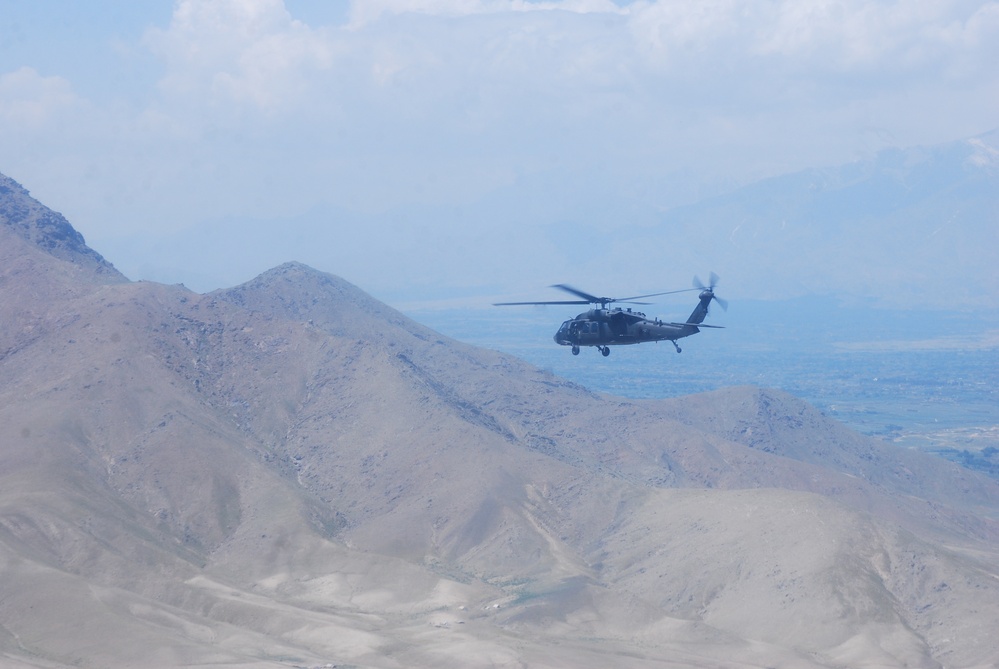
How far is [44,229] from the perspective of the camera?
138 m

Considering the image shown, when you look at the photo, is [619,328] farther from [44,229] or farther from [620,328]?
[44,229]

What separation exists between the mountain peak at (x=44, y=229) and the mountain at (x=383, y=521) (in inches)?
33.6

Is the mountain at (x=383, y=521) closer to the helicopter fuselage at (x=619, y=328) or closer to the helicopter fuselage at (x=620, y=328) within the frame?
the helicopter fuselage at (x=619, y=328)

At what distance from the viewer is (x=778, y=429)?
512ft

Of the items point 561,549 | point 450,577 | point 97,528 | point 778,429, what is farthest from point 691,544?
point 778,429

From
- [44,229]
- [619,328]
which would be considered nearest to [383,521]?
[619,328]

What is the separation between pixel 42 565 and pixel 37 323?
44.0 meters

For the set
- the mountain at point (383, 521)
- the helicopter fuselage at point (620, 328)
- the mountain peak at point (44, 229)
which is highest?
the mountain peak at point (44, 229)

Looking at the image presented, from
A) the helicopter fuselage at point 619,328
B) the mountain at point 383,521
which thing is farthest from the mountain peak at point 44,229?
the helicopter fuselage at point 619,328

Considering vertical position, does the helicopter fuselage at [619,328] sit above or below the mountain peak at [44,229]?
below

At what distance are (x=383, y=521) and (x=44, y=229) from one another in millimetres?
61712

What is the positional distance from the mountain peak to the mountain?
85 cm

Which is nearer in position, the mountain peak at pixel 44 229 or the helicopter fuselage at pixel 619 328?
the helicopter fuselage at pixel 619 328

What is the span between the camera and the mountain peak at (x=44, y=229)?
13525cm
